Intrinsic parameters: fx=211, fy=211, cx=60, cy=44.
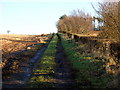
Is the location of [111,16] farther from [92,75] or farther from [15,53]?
[15,53]

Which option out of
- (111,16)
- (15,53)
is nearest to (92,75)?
(111,16)

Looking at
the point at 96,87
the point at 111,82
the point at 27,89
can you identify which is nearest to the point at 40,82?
the point at 27,89

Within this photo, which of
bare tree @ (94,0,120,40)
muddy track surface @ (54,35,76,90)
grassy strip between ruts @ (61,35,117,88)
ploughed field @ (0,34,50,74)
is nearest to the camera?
grassy strip between ruts @ (61,35,117,88)

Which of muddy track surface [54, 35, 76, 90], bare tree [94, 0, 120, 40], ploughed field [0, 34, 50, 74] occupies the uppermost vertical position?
bare tree [94, 0, 120, 40]

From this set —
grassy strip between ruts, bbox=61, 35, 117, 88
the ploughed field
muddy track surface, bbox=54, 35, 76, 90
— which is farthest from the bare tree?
the ploughed field

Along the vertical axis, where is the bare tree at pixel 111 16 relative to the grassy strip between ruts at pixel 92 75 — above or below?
above

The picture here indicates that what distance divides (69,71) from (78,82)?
2205 millimetres

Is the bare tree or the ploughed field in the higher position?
the bare tree

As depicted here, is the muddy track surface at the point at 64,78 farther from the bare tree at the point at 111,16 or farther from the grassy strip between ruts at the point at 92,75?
the bare tree at the point at 111,16

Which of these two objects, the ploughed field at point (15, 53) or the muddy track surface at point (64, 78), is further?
the ploughed field at point (15, 53)

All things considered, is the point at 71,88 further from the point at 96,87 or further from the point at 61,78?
the point at 61,78

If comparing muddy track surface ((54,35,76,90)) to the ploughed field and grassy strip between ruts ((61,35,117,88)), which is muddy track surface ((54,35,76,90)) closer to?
grassy strip between ruts ((61,35,117,88))

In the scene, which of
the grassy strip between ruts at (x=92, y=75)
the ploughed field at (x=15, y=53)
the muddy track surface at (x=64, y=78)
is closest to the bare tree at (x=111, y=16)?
the grassy strip between ruts at (x=92, y=75)

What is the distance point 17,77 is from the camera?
10.2m
